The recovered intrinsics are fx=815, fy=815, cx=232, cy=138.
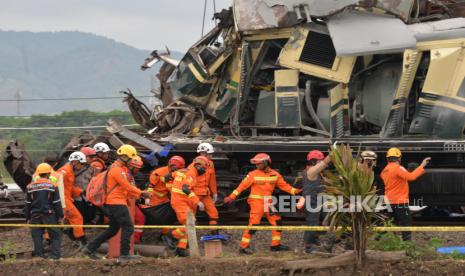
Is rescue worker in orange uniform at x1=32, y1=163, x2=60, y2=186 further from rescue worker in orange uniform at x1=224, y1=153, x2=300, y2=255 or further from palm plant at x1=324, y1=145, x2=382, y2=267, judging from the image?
palm plant at x1=324, y1=145, x2=382, y2=267

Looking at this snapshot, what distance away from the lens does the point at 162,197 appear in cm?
1212

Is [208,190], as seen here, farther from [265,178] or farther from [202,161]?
[265,178]

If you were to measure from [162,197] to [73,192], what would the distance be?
4.28 feet

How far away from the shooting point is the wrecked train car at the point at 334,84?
39.6 feet

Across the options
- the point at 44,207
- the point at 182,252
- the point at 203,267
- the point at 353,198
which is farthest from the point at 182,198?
the point at 353,198

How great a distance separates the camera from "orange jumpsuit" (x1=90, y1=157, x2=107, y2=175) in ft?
39.5

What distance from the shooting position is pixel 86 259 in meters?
9.96

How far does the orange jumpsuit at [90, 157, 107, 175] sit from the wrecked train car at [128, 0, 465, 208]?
46.2 inches

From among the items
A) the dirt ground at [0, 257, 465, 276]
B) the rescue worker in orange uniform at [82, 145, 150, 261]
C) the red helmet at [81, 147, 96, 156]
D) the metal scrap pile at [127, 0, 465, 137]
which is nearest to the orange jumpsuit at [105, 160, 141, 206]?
the rescue worker in orange uniform at [82, 145, 150, 261]

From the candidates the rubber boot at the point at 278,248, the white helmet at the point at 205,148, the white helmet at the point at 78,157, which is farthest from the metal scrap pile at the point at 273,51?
the white helmet at the point at 78,157

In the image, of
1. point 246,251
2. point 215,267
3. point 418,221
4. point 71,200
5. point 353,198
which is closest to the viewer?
point 353,198

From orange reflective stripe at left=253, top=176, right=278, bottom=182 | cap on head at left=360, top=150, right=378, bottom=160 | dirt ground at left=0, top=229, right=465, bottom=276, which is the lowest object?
dirt ground at left=0, top=229, right=465, bottom=276

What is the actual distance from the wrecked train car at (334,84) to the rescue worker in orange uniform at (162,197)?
0.85m

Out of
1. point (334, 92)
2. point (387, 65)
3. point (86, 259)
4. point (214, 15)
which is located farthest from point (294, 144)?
point (86, 259)
